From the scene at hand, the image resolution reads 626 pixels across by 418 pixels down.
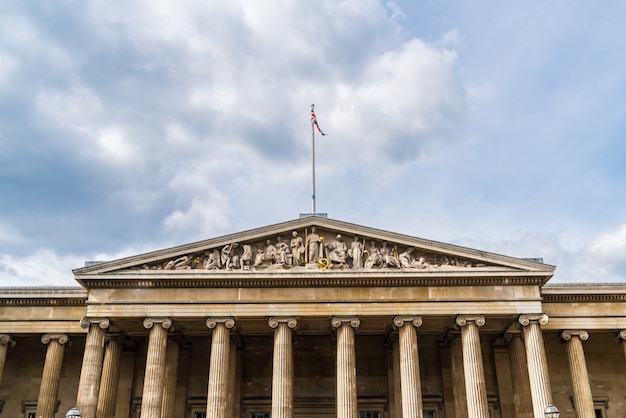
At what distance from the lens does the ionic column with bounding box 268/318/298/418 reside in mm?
29625

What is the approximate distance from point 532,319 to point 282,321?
12.3m

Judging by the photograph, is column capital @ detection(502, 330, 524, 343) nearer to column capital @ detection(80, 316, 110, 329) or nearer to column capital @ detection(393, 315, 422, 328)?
column capital @ detection(393, 315, 422, 328)

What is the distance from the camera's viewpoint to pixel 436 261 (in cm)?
3225

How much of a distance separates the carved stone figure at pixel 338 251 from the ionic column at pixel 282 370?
11.9ft

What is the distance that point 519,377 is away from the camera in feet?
109

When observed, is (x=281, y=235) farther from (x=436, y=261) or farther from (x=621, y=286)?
(x=621, y=286)

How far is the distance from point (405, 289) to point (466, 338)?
376 centimetres

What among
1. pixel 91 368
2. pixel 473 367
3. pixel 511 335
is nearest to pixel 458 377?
pixel 473 367

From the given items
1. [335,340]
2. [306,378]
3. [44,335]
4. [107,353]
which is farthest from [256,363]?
[44,335]

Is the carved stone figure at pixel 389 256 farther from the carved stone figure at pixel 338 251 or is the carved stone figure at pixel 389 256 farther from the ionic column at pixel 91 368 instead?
the ionic column at pixel 91 368

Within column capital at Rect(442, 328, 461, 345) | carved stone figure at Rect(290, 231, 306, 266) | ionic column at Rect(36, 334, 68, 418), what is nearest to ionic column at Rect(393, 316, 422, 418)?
column capital at Rect(442, 328, 461, 345)

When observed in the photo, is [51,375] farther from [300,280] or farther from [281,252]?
[300,280]

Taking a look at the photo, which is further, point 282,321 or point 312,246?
point 312,246

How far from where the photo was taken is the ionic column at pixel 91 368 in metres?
30.0
